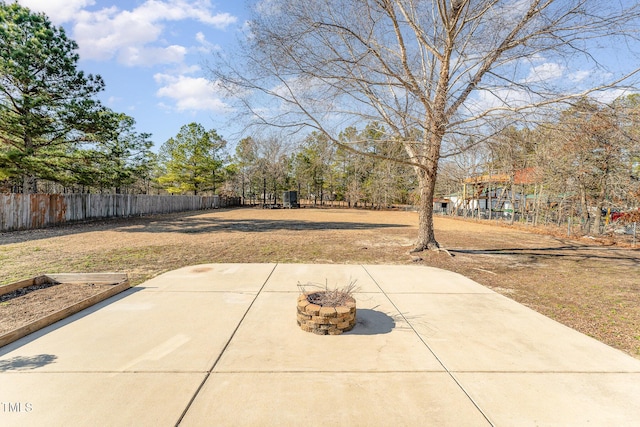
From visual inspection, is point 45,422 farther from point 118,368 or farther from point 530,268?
point 530,268

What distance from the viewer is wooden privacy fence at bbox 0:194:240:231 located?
11812mm

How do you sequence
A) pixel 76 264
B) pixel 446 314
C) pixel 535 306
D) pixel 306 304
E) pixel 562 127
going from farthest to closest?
pixel 76 264 < pixel 562 127 < pixel 535 306 < pixel 446 314 < pixel 306 304

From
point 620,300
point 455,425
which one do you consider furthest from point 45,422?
point 620,300

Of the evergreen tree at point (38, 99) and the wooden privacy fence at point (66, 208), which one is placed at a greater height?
the evergreen tree at point (38, 99)

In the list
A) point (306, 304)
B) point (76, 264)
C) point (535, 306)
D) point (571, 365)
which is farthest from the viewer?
point (76, 264)

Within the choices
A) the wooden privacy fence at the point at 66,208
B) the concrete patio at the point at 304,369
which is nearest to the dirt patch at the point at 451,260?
the concrete patio at the point at 304,369

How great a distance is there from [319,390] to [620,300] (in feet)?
19.4

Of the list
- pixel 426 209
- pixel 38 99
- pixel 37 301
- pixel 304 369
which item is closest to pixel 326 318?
pixel 304 369

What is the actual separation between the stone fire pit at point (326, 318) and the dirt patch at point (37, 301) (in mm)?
3358

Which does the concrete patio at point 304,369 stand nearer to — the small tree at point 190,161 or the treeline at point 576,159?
the treeline at point 576,159

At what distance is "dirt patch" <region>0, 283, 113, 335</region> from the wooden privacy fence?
33.9 ft

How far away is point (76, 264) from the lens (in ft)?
21.7

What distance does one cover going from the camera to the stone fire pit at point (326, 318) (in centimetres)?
330

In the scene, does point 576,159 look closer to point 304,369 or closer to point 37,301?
point 304,369
